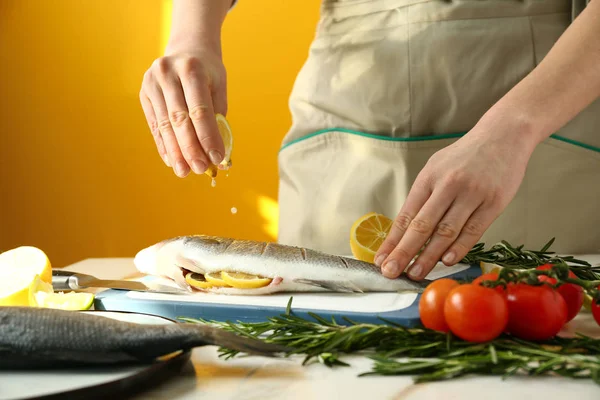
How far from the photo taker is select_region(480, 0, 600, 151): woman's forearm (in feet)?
4.40

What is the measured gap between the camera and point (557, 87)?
1.38 m

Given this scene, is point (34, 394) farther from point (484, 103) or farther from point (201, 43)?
point (484, 103)

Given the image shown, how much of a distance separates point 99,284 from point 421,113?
37.2 inches

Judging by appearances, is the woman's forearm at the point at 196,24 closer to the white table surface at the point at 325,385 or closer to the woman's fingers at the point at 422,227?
the woman's fingers at the point at 422,227

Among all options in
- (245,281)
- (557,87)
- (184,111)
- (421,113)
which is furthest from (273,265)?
(421,113)

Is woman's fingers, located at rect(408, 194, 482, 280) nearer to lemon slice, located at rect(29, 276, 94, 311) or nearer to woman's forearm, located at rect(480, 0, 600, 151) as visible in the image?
woman's forearm, located at rect(480, 0, 600, 151)

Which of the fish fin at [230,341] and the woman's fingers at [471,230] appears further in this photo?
the woman's fingers at [471,230]

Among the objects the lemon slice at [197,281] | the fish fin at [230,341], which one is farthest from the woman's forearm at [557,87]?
the fish fin at [230,341]

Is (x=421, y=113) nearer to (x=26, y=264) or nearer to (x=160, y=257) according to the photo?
(x=160, y=257)

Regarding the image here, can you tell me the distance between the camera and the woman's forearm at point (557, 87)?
1.34 meters

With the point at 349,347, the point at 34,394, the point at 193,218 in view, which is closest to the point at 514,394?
the point at 349,347

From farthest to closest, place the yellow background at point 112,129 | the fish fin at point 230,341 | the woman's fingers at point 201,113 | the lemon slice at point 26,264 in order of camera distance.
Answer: the yellow background at point 112,129, the woman's fingers at point 201,113, the lemon slice at point 26,264, the fish fin at point 230,341

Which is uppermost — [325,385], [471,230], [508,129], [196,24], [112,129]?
[196,24]

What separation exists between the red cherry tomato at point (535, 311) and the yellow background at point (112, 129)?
8.01 feet
